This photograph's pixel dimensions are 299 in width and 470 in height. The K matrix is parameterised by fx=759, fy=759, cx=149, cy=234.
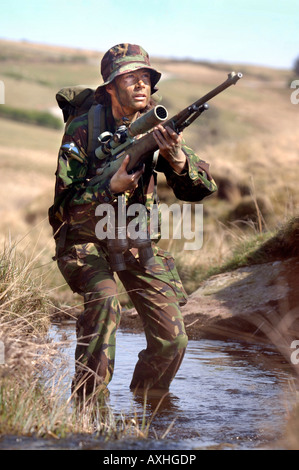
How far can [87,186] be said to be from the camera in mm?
5340

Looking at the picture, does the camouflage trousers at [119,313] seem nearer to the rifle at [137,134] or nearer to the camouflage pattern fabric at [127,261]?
the camouflage pattern fabric at [127,261]

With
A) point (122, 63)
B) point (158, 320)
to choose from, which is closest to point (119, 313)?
point (158, 320)

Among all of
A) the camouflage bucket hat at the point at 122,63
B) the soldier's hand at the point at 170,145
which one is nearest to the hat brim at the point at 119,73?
the camouflage bucket hat at the point at 122,63

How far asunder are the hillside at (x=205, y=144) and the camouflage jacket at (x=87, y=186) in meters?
0.86

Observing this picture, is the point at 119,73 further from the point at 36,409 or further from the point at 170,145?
the point at 36,409

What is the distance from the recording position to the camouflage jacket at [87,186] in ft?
→ 17.3

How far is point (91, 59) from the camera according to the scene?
103m

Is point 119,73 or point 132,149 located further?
point 119,73

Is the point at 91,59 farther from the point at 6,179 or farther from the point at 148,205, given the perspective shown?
the point at 148,205

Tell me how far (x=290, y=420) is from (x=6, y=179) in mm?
41458

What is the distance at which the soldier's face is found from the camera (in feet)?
17.9

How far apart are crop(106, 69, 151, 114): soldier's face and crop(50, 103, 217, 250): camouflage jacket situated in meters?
0.16

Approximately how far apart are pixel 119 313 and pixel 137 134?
121 cm
